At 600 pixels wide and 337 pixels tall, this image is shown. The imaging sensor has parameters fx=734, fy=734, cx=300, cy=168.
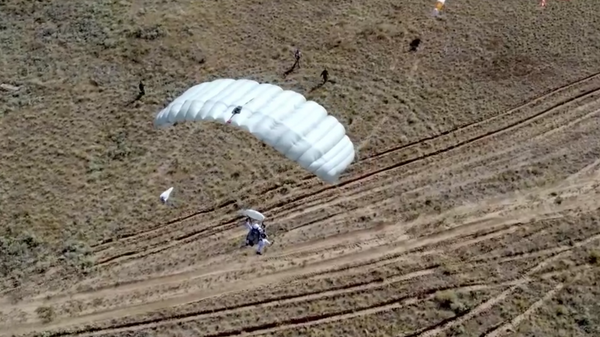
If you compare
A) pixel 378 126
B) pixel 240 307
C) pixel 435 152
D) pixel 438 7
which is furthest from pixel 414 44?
pixel 240 307

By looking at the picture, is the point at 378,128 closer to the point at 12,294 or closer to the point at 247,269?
the point at 247,269

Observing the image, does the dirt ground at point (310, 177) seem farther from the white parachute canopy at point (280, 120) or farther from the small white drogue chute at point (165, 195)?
the white parachute canopy at point (280, 120)

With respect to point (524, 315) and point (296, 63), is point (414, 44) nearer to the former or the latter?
point (296, 63)

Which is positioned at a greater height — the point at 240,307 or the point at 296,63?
the point at 296,63

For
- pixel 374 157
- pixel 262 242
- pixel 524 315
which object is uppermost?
pixel 374 157

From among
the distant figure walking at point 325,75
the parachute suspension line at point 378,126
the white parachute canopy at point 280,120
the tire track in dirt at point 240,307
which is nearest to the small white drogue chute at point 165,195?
the white parachute canopy at point 280,120

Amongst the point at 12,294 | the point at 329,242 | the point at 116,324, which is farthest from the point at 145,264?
the point at 329,242

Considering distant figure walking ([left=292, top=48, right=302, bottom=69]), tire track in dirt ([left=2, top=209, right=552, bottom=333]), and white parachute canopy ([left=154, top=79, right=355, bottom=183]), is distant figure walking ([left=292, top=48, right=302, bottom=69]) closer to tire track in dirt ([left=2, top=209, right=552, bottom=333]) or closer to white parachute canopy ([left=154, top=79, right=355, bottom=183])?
white parachute canopy ([left=154, top=79, right=355, bottom=183])
